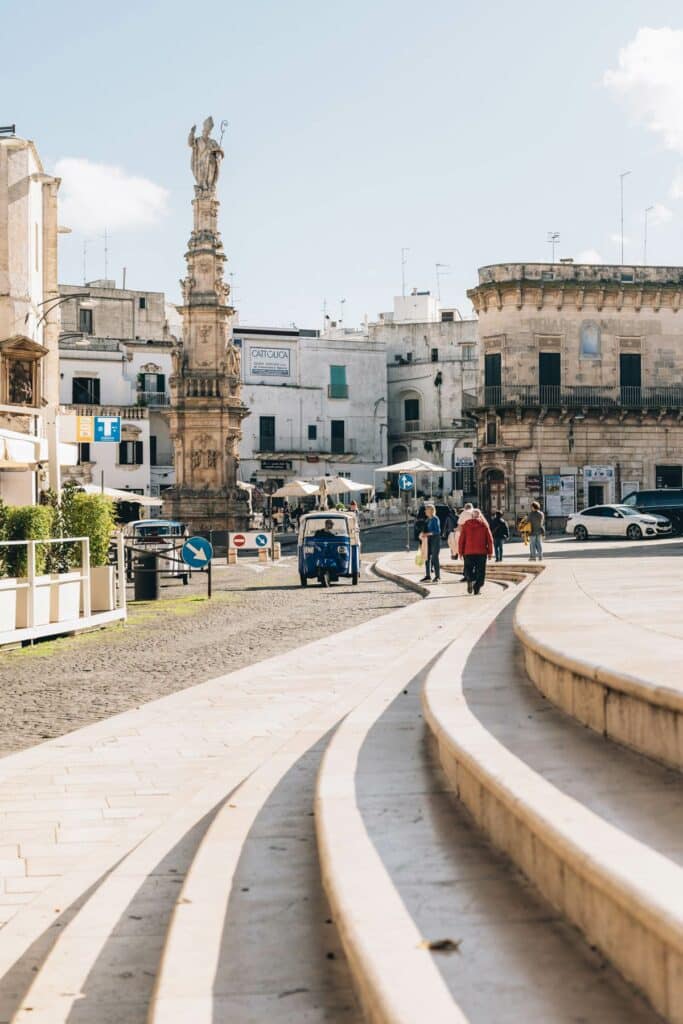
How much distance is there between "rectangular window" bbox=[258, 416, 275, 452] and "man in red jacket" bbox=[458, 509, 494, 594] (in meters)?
53.8

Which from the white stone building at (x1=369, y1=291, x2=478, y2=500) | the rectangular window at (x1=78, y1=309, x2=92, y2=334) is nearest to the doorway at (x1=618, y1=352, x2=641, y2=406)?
the white stone building at (x1=369, y1=291, x2=478, y2=500)

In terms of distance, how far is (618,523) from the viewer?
45.3 m

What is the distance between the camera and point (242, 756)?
774cm

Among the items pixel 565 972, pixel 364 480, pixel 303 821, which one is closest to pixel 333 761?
pixel 303 821

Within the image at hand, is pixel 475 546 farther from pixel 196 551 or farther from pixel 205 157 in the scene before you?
pixel 205 157

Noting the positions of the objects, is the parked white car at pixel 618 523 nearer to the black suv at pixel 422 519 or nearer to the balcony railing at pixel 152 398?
the black suv at pixel 422 519

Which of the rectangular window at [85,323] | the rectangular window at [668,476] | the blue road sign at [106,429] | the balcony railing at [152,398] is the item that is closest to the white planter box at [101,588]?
the blue road sign at [106,429]

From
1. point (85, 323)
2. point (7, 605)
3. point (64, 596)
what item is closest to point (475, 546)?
point (64, 596)

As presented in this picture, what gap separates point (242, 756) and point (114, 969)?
3.69m

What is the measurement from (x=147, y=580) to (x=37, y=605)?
26.2 feet

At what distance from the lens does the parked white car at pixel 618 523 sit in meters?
44.7

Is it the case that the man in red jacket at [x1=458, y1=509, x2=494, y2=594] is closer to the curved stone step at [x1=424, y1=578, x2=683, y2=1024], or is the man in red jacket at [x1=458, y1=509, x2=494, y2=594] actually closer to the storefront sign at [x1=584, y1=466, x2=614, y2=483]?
the curved stone step at [x1=424, y1=578, x2=683, y2=1024]

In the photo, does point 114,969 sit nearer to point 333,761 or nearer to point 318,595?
point 333,761

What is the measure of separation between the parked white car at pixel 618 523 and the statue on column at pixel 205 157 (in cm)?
2009
